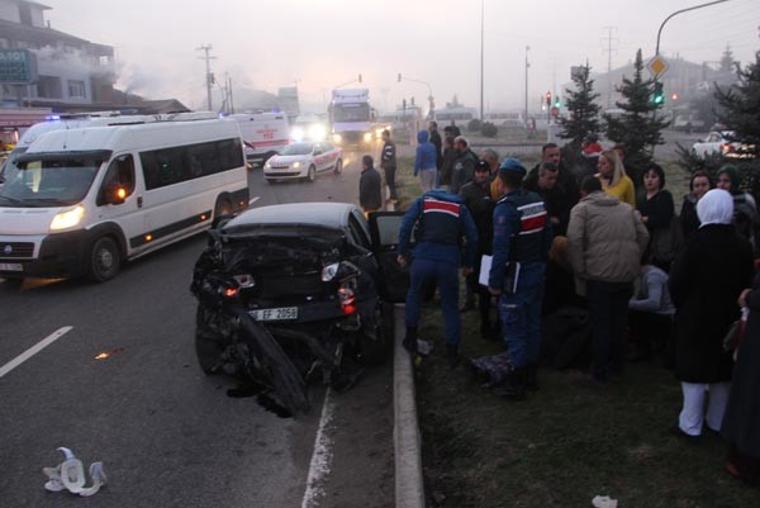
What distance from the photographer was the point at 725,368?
4352 millimetres

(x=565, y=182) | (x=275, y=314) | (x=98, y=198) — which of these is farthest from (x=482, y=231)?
(x=98, y=198)

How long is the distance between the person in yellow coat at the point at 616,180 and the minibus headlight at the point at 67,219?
7595 mm

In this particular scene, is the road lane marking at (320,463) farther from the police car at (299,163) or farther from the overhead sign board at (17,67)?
the overhead sign board at (17,67)

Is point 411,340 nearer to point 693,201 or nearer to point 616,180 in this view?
point 616,180

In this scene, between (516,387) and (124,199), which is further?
(124,199)

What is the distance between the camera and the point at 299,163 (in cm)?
2580

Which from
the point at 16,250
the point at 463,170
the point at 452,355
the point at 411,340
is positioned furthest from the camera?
the point at 463,170

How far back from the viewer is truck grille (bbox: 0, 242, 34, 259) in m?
9.84

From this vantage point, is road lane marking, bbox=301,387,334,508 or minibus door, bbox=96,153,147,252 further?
minibus door, bbox=96,153,147,252

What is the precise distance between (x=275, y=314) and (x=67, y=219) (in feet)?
18.2

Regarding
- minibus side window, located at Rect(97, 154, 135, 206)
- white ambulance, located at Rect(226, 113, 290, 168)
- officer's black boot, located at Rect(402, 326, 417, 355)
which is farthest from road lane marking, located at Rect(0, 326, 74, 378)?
white ambulance, located at Rect(226, 113, 290, 168)

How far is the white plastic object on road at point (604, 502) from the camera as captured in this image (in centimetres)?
390

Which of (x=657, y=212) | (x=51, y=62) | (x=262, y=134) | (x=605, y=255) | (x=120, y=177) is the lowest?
(x=605, y=255)

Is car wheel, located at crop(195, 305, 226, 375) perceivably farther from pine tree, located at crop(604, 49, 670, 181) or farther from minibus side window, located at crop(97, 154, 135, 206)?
pine tree, located at crop(604, 49, 670, 181)
